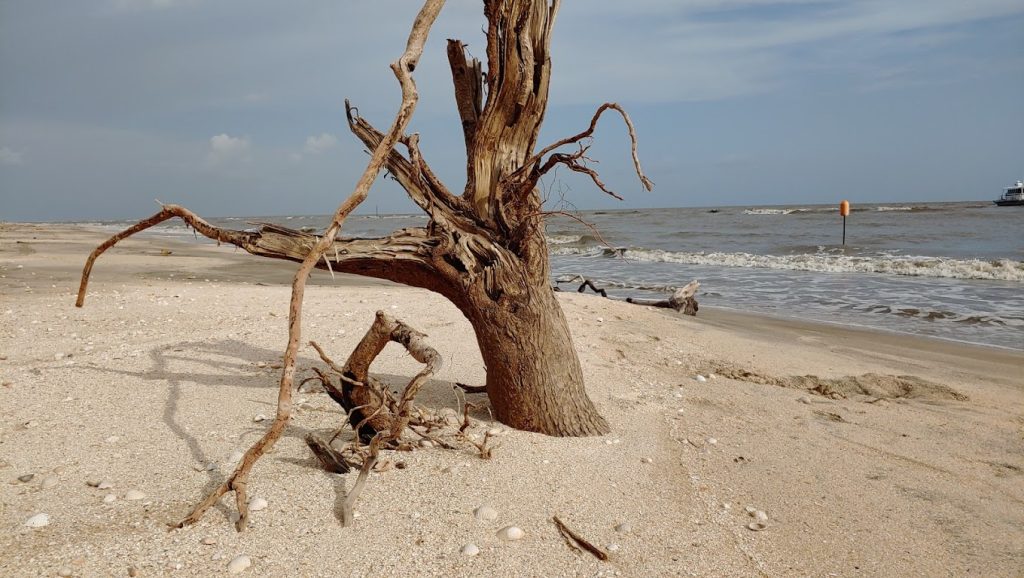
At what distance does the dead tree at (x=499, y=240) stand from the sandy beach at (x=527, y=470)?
1.11 ft

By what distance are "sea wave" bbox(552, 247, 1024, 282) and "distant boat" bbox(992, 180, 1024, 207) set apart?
34.2 m

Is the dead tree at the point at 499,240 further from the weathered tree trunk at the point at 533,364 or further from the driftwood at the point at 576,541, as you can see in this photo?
the driftwood at the point at 576,541

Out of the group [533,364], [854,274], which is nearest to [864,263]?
[854,274]

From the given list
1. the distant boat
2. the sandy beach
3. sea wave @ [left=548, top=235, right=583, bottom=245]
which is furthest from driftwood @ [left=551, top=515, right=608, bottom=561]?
the distant boat

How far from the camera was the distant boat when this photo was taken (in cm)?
4500

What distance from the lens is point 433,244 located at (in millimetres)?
3787

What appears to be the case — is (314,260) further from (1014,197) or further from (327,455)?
(1014,197)

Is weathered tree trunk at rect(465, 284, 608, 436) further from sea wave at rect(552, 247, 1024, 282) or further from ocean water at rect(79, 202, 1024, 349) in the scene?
sea wave at rect(552, 247, 1024, 282)

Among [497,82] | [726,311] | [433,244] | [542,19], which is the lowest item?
[726,311]

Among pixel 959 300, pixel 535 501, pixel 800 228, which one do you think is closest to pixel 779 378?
pixel 535 501

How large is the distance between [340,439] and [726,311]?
877 cm

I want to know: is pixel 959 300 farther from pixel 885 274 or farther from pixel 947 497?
pixel 947 497

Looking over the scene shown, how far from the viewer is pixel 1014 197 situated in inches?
1805

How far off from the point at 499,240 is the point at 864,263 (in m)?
17.4
